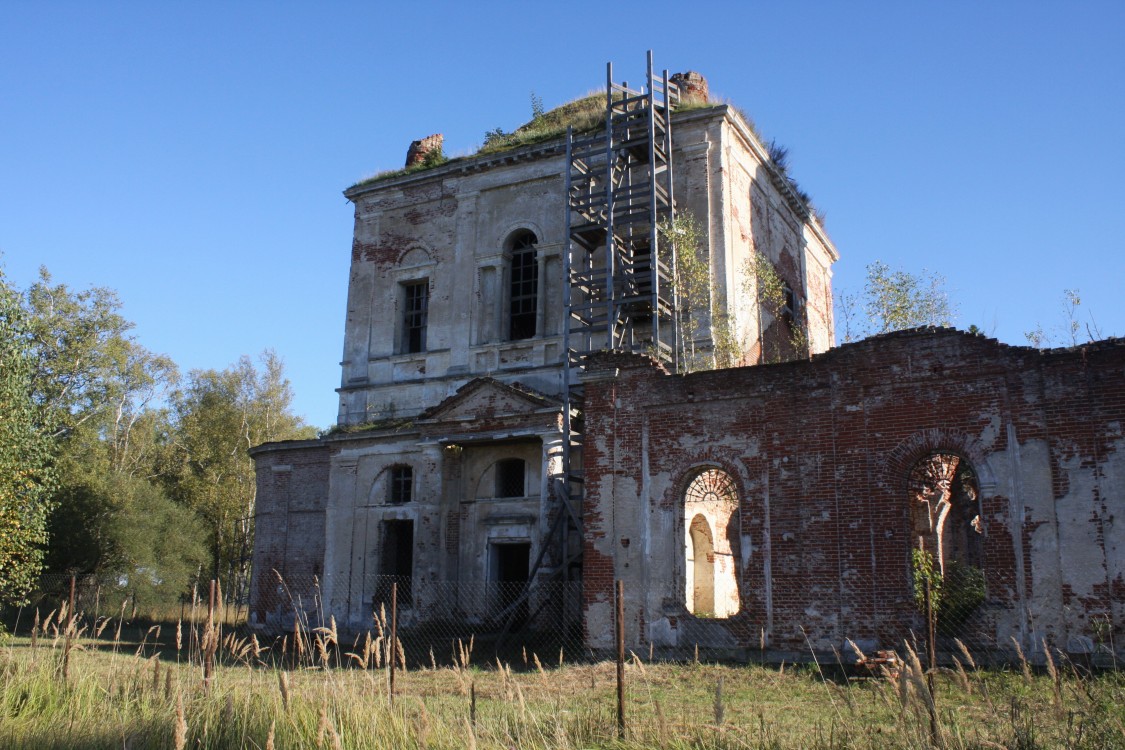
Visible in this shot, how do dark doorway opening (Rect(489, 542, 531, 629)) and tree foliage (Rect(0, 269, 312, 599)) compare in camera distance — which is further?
tree foliage (Rect(0, 269, 312, 599))

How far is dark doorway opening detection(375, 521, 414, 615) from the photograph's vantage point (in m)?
22.0

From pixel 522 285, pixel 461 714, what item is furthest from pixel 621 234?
pixel 461 714

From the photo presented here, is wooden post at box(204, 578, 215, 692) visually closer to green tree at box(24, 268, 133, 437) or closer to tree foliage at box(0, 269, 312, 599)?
tree foliage at box(0, 269, 312, 599)

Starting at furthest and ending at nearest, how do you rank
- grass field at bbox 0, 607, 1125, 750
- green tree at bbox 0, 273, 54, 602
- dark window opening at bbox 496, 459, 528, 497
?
dark window opening at bbox 496, 459, 528, 497, green tree at bbox 0, 273, 54, 602, grass field at bbox 0, 607, 1125, 750

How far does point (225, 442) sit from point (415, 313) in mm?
18605

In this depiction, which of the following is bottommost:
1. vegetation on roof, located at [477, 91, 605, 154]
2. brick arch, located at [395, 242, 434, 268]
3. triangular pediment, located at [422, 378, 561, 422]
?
triangular pediment, located at [422, 378, 561, 422]

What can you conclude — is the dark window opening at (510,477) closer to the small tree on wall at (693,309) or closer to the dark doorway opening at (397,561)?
the dark doorway opening at (397,561)

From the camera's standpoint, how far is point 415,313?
2634 cm

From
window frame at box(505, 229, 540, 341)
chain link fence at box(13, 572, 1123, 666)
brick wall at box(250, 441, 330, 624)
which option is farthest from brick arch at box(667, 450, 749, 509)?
brick wall at box(250, 441, 330, 624)

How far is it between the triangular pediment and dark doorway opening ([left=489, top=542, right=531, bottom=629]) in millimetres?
3058

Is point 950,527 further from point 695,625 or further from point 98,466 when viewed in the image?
point 98,466

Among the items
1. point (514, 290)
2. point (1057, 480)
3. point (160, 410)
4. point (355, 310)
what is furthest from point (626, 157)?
point (160, 410)

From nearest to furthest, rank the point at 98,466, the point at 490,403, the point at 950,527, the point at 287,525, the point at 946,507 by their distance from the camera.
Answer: the point at 946,507 < the point at 490,403 < the point at 950,527 < the point at 287,525 < the point at 98,466

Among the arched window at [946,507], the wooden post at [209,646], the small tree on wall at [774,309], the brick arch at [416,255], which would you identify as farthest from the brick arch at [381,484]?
the wooden post at [209,646]
